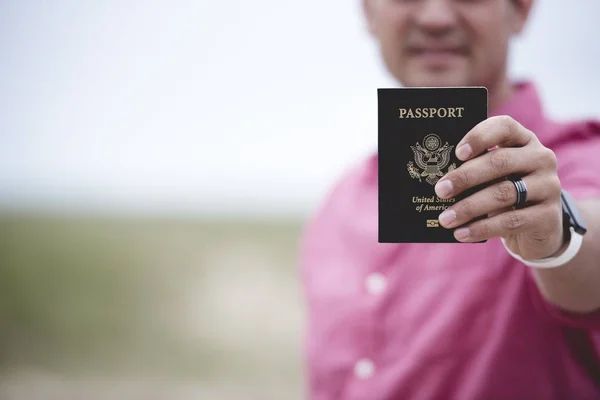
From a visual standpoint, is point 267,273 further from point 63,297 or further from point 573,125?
point 573,125

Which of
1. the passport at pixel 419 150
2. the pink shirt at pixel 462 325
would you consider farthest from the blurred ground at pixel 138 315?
the passport at pixel 419 150

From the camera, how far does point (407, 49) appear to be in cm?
166

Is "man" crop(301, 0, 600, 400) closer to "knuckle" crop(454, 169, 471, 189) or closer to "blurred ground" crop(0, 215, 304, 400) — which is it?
"knuckle" crop(454, 169, 471, 189)

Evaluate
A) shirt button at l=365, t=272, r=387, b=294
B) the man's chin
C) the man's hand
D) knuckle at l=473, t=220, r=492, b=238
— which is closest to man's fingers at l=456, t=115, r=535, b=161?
the man's hand

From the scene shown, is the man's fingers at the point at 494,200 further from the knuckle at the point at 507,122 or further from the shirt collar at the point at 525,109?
the shirt collar at the point at 525,109

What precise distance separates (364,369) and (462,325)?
0.33 meters

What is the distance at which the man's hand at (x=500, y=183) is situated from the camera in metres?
1.01

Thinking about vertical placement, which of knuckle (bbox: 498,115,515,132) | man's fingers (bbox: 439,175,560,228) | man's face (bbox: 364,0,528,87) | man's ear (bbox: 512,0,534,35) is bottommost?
man's fingers (bbox: 439,175,560,228)

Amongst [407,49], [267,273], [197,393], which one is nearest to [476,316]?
[407,49]

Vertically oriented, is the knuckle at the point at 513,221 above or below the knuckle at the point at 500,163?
below

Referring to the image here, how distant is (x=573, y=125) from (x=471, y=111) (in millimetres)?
628

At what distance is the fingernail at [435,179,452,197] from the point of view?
39.8 inches

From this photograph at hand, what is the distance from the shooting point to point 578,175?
1.35m

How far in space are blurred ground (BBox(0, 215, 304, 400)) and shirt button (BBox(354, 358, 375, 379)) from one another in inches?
101
